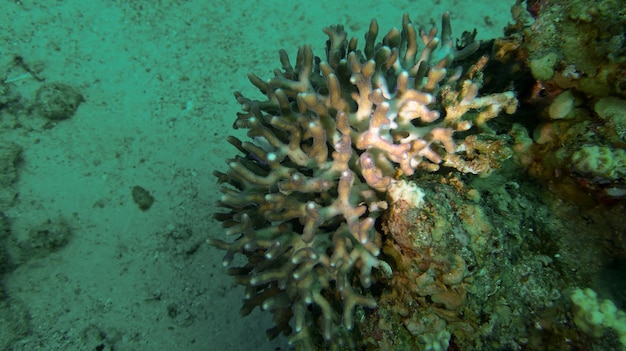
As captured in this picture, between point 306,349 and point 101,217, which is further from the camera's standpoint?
point 101,217

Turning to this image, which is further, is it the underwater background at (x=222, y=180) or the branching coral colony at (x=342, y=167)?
the branching coral colony at (x=342, y=167)

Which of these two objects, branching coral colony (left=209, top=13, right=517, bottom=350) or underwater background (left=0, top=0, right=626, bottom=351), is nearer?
underwater background (left=0, top=0, right=626, bottom=351)

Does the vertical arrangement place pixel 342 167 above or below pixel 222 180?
above

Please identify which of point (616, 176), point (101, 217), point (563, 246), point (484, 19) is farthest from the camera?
point (484, 19)

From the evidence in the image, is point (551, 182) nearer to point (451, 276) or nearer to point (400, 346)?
point (451, 276)

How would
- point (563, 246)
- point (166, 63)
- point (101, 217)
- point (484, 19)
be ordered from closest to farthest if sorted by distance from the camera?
point (563, 246)
point (101, 217)
point (166, 63)
point (484, 19)

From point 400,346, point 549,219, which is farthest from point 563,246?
point 400,346

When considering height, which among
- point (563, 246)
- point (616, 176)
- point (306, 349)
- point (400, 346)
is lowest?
point (306, 349)

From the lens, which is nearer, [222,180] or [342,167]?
[342,167]
